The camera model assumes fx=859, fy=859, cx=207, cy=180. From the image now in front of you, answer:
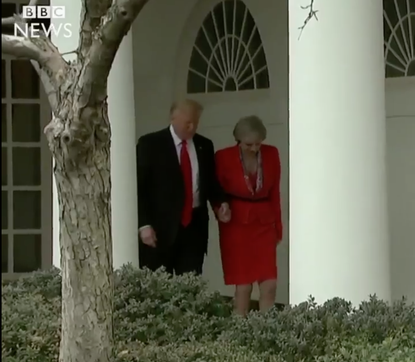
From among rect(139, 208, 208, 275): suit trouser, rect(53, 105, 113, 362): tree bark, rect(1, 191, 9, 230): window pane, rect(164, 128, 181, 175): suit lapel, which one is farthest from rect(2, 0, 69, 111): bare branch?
rect(1, 191, 9, 230): window pane

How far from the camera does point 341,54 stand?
5074 mm

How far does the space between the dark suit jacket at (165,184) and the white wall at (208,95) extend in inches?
90.4

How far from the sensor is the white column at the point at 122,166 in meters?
6.38

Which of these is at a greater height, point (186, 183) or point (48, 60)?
point (48, 60)

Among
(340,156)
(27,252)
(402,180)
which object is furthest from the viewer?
(27,252)

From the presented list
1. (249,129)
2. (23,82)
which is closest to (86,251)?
(249,129)

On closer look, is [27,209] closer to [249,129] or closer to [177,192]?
[177,192]

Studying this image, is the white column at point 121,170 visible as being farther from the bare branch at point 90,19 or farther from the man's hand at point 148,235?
the bare branch at point 90,19

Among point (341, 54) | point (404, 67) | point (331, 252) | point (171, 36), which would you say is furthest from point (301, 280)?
point (171, 36)

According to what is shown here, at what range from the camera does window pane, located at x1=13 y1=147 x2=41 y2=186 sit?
1056 cm

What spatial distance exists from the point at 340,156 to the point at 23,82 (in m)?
6.45

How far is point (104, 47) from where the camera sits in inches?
141

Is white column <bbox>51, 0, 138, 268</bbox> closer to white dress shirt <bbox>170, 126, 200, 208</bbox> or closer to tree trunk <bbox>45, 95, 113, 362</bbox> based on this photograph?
white dress shirt <bbox>170, 126, 200, 208</bbox>

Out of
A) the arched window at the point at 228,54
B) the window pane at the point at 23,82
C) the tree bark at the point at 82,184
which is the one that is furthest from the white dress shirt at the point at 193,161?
the window pane at the point at 23,82
